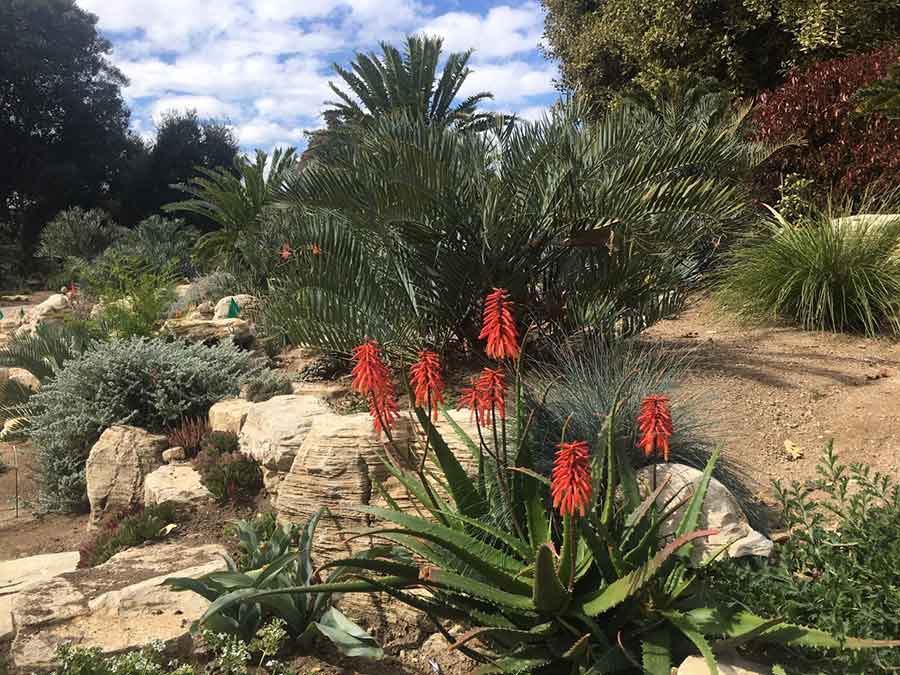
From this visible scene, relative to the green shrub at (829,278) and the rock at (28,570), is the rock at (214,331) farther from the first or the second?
the green shrub at (829,278)

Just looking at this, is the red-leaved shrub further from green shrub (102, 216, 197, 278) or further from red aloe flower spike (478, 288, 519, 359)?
green shrub (102, 216, 197, 278)

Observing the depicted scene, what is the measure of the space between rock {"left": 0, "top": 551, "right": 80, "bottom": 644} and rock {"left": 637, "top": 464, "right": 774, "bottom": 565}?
297 cm

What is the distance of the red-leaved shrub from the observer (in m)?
9.39

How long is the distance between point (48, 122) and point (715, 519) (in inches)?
1330

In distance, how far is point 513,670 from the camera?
2510mm

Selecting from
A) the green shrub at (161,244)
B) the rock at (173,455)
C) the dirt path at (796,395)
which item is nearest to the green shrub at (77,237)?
the green shrub at (161,244)

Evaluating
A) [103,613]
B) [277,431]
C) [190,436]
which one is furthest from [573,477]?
[190,436]

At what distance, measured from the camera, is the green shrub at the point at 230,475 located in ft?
16.0

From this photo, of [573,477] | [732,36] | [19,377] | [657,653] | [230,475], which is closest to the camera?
[573,477]

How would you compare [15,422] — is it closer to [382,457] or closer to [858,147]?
[382,457]

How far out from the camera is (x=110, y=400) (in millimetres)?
6254

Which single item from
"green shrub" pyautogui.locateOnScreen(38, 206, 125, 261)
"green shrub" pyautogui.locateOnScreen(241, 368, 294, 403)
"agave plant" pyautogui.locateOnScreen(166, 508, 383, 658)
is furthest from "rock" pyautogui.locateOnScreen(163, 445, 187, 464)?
"green shrub" pyautogui.locateOnScreen(38, 206, 125, 261)

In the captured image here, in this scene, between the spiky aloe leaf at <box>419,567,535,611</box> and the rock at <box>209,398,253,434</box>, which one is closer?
the spiky aloe leaf at <box>419,567,535,611</box>

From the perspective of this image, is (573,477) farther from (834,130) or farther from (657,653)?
(834,130)
